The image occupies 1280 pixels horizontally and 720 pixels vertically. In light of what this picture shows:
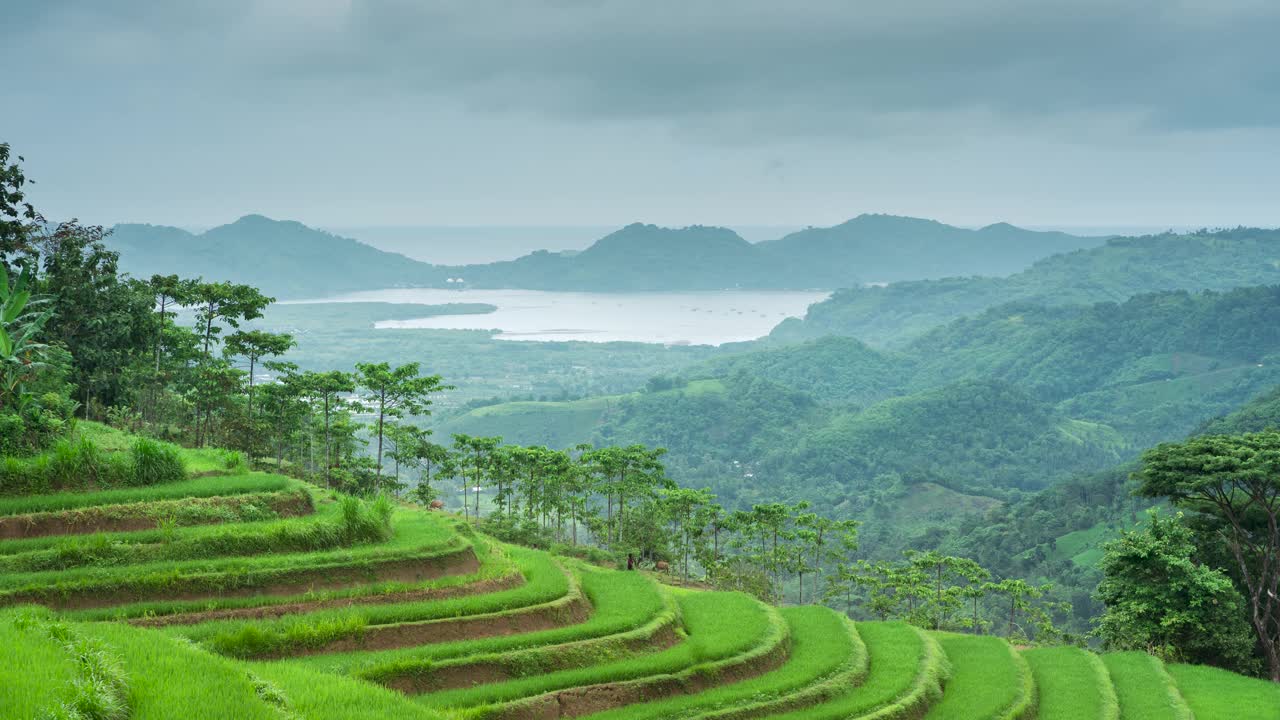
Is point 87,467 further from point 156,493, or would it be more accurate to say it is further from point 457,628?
point 457,628

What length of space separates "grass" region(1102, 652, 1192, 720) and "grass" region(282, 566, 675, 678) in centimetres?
1223

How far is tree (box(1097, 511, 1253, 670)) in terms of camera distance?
93.0 feet

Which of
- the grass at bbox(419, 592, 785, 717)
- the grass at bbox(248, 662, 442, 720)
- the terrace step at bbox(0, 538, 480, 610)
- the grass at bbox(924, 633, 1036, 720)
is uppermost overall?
the grass at bbox(248, 662, 442, 720)

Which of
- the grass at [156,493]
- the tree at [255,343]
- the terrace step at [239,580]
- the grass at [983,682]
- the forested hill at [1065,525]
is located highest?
the tree at [255,343]

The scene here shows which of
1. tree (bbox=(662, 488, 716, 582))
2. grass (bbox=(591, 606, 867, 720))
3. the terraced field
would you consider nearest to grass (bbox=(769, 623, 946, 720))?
the terraced field

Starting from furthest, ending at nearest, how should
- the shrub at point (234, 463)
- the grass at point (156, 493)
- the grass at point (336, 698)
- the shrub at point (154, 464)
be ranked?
the shrub at point (234, 463) → the shrub at point (154, 464) → the grass at point (156, 493) → the grass at point (336, 698)

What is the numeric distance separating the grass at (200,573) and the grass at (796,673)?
541 centimetres

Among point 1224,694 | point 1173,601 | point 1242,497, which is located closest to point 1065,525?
point 1242,497

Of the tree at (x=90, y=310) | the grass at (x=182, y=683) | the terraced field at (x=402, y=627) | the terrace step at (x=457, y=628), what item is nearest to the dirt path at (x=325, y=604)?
the terraced field at (x=402, y=627)

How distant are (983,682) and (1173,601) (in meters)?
11.2

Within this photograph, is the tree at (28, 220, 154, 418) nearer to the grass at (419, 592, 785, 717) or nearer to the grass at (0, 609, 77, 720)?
the grass at (419, 592, 785, 717)

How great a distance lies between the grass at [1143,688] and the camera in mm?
21938

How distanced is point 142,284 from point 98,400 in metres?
5.01

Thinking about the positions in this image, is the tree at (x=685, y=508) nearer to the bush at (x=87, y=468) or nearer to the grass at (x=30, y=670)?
the bush at (x=87, y=468)
